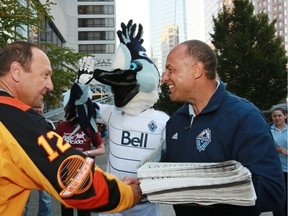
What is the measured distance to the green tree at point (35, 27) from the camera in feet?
20.1

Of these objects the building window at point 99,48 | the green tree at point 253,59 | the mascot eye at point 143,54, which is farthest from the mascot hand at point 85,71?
the building window at point 99,48

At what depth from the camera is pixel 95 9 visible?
72.9m

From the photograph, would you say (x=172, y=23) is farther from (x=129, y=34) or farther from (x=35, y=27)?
(x=129, y=34)

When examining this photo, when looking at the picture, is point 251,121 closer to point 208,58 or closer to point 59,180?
point 208,58

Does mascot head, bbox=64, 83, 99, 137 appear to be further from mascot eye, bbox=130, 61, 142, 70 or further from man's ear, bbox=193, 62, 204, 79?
man's ear, bbox=193, 62, 204, 79

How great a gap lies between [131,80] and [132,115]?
1.11 feet

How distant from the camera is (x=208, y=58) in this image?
2.27 m

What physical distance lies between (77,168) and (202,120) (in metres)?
0.79

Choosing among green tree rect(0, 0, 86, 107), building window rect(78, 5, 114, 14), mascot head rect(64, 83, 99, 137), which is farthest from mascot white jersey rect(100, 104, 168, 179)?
building window rect(78, 5, 114, 14)

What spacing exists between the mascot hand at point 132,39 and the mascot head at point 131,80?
0.10 ft

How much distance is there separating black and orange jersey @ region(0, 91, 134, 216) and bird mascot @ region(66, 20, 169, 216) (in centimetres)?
156

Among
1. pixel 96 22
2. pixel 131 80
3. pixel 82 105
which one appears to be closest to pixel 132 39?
pixel 131 80

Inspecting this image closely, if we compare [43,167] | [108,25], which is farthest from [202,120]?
[108,25]

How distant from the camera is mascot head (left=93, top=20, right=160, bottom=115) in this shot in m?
3.50
